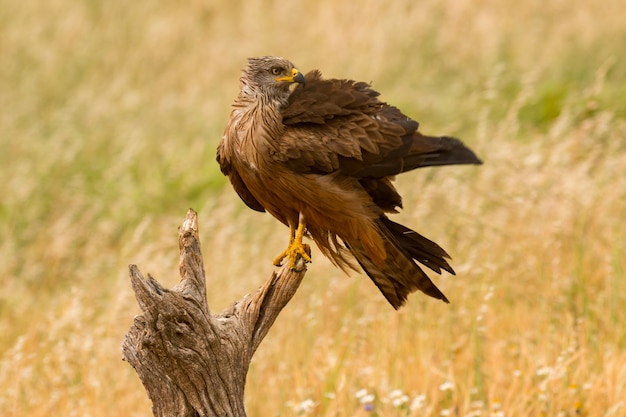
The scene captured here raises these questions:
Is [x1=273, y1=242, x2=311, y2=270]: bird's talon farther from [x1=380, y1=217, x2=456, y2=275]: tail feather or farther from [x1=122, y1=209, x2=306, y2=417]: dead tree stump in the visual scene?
[x1=122, y1=209, x2=306, y2=417]: dead tree stump

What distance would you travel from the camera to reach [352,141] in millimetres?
3908

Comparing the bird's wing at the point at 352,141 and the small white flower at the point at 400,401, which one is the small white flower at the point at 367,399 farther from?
the bird's wing at the point at 352,141

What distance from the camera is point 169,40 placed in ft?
38.3

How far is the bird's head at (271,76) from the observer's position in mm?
4195

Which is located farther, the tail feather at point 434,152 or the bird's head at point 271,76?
the bird's head at point 271,76

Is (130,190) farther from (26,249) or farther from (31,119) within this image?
(31,119)

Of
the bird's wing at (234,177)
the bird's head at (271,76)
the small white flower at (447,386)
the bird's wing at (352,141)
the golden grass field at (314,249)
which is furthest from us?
the golden grass field at (314,249)

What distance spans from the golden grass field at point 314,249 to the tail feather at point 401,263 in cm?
52

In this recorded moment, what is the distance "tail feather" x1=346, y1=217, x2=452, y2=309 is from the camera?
13.1 ft

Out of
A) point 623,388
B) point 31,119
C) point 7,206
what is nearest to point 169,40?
point 31,119

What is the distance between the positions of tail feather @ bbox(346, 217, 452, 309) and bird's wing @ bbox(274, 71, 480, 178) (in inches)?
10.7

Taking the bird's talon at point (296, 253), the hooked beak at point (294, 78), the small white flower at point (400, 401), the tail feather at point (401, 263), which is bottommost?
the small white flower at point (400, 401)

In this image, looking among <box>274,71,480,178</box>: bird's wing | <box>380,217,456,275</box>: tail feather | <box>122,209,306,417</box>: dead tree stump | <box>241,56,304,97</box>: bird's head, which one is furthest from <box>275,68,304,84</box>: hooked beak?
<box>122,209,306,417</box>: dead tree stump

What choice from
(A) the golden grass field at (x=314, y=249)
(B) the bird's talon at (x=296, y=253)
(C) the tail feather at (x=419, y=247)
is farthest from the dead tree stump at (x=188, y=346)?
(A) the golden grass field at (x=314, y=249)
